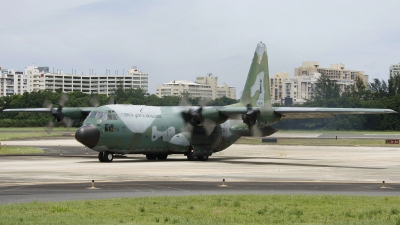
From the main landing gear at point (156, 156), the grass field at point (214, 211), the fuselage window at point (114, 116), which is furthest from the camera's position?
the main landing gear at point (156, 156)

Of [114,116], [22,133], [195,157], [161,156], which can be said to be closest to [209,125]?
[195,157]

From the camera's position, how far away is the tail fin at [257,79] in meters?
45.8

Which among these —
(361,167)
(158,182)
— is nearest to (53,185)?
(158,182)

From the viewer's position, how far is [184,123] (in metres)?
42.6

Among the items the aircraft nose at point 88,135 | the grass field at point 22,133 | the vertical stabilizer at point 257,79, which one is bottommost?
the grass field at point 22,133

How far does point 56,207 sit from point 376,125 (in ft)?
308

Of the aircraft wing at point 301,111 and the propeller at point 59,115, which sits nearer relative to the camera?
the aircraft wing at point 301,111

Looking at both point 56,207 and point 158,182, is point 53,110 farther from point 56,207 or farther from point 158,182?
point 56,207

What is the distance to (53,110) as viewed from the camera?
45594 mm

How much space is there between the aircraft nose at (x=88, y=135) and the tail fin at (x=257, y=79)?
40.7ft

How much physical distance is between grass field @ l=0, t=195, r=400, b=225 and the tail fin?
25431 mm

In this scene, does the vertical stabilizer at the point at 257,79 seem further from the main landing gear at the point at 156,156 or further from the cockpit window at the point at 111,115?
the cockpit window at the point at 111,115

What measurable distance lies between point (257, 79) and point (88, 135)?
48.2ft

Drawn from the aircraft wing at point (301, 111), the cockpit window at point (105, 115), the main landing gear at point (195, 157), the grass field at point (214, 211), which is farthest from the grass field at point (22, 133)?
the grass field at point (214, 211)
